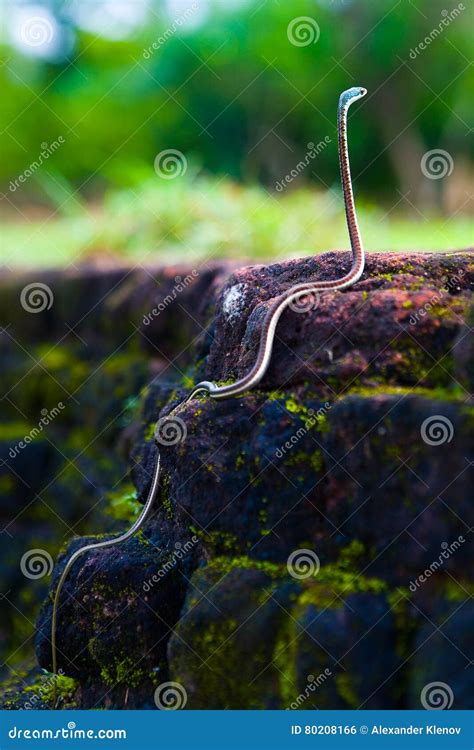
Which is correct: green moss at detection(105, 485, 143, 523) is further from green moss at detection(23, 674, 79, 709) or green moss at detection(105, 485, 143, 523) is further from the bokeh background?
the bokeh background

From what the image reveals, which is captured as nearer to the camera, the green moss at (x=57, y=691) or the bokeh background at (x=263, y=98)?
the green moss at (x=57, y=691)

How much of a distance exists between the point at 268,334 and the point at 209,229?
19.7 ft

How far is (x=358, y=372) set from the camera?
3414 mm

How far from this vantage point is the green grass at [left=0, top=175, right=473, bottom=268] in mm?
8844

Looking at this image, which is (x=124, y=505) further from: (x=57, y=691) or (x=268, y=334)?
(x=268, y=334)

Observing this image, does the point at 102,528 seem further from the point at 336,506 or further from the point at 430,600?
the point at 430,600

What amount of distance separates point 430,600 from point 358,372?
929 mm

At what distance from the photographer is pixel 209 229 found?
9375 mm

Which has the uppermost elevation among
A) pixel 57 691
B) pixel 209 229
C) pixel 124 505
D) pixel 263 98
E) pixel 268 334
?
pixel 263 98

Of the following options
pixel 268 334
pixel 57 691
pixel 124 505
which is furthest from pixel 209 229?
pixel 57 691

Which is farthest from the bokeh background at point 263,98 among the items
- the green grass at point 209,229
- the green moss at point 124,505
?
the green moss at point 124,505

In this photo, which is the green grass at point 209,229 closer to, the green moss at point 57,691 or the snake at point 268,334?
the snake at point 268,334

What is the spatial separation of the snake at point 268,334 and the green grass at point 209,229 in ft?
13.8

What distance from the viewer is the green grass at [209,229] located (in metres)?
8.84
